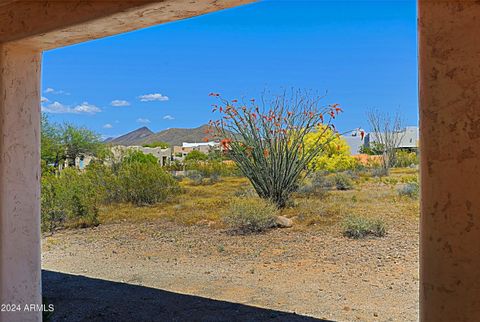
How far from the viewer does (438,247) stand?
1471 millimetres

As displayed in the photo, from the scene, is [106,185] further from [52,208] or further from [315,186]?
[315,186]

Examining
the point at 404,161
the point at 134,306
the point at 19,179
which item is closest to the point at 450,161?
the point at 19,179

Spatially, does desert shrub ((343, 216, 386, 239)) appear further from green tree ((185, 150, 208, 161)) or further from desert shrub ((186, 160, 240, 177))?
A: green tree ((185, 150, 208, 161))

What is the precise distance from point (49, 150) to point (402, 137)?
54.1 feet

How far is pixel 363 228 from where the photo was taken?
324 inches

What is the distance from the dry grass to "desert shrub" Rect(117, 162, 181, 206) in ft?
0.97

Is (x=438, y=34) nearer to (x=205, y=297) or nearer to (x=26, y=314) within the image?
(x=26, y=314)

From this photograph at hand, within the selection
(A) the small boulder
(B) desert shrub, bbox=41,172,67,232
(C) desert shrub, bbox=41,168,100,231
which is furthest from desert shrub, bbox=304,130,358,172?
(B) desert shrub, bbox=41,172,67,232

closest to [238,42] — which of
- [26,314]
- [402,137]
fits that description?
[402,137]

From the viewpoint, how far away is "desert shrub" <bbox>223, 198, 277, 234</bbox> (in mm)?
9008

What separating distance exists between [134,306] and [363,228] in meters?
4.65

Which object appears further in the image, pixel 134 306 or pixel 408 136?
pixel 408 136

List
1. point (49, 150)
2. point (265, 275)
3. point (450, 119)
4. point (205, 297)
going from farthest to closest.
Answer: point (49, 150), point (265, 275), point (205, 297), point (450, 119)

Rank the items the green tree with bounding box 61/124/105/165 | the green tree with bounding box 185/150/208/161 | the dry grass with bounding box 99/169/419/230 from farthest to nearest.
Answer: the green tree with bounding box 61/124/105/165 < the green tree with bounding box 185/150/208/161 < the dry grass with bounding box 99/169/419/230
